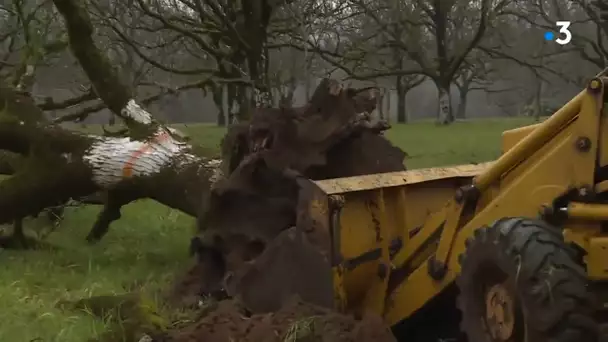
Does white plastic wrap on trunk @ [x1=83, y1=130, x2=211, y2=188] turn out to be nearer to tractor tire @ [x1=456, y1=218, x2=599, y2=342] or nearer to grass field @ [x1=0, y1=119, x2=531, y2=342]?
grass field @ [x1=0, y1=119, x2=531, y2=342]

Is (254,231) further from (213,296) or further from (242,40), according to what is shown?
(242,40)

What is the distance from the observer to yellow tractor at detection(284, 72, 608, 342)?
3094 mm

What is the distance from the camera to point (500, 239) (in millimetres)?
3277

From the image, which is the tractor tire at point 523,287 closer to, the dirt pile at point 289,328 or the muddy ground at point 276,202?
the dirt pile at point 289,328

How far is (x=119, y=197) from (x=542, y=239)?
16.1 ft

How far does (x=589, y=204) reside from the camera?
10.9 feet

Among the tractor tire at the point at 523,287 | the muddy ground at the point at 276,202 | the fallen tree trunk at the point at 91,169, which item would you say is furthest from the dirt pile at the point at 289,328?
the fallen tree trunk at the point at 91,169

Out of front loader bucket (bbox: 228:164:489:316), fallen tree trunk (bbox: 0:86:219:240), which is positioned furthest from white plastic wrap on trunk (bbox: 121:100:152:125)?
front loader bucket (bbox: 228:164:489:316)

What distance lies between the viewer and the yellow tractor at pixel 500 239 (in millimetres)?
3094

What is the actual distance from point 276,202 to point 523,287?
2.28 m

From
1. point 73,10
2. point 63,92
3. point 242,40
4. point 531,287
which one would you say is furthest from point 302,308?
point 63,92

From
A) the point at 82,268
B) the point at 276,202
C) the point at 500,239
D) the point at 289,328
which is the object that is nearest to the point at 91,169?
the point at 82,268

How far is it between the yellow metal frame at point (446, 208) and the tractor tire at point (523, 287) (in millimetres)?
224

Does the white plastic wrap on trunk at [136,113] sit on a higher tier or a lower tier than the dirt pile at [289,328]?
higher
